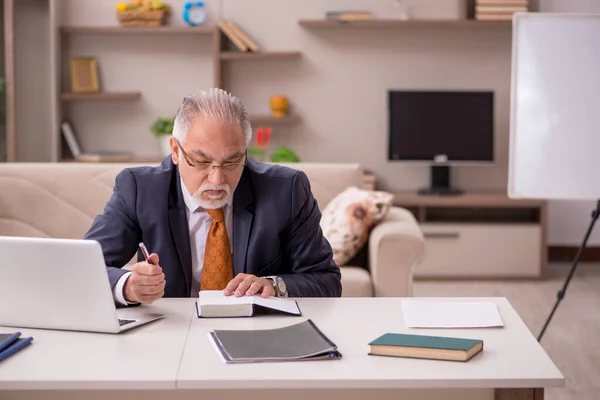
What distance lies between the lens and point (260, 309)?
73.1 inches

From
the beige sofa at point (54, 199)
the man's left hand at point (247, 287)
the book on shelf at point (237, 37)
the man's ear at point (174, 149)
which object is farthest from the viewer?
the book on shelf at point (237, 37)

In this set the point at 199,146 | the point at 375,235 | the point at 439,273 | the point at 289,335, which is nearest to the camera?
→ the point at 289,335

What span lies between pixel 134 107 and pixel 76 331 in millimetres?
4110

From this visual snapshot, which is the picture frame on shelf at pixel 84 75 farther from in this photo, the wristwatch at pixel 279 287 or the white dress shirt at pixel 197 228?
the wristwatch at pixel 279 287

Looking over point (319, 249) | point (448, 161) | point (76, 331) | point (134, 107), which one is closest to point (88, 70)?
point (134, 107)

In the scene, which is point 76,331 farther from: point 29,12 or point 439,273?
point 29,12

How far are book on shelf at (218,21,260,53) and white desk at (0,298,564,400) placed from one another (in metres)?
3.82

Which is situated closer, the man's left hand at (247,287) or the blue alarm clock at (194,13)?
the man's left hand at (247,287)

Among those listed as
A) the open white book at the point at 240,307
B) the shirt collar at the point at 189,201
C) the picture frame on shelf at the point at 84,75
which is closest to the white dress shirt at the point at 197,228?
the shirt collar at the point at 189,201

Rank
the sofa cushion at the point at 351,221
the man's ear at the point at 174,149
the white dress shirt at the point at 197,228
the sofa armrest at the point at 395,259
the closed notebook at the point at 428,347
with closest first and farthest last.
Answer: the closed notebook at the point at 428,347 < the man's ear at the point at 174,149 < the white dress shirt at the point at 197,228 < the sofa armrest at the point at 395,259 < the sofa cushion at the point at 351,221

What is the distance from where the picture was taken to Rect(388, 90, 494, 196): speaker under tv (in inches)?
213

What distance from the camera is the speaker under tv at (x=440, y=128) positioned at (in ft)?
17.7

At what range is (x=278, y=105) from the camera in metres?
5.46

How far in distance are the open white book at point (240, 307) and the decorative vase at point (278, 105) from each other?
3673 millimetres
